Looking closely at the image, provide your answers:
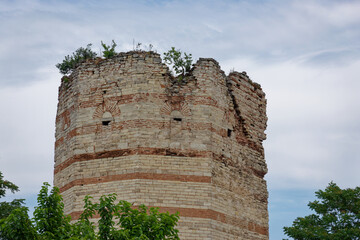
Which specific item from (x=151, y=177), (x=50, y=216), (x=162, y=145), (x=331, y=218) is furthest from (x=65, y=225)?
(x=331, y=218)

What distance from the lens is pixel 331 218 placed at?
2172 cm

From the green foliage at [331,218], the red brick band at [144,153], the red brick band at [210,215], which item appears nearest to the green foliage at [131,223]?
the red brick band at [210,215]

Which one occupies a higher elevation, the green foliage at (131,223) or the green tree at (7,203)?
the green tree at (7,203)

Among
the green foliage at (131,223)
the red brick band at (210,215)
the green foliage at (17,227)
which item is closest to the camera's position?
the green foliage at (17,227)

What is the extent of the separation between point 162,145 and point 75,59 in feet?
14.4

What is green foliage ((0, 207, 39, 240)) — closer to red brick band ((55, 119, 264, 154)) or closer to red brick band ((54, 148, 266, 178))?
red brick band ((54, 148, 266, 178))

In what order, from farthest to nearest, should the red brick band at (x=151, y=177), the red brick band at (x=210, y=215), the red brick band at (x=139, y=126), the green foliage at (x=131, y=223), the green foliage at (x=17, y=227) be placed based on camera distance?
the red brick band at (x=139, y=126) < the red brick band at (x=151, y=177) < the red brick band at (x=210, y=215) < the green foliage at (x=131, y=223) < the green foliage at (x=17, y=227)

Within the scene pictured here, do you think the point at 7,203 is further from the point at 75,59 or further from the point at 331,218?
the point at 331,218

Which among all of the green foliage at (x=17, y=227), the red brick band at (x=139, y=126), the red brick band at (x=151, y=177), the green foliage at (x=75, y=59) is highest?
the green foliage at (x=75, y=59)

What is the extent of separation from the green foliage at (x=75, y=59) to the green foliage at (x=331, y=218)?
10049 millimetres

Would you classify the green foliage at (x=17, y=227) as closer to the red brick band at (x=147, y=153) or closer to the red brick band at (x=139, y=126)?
the red brick band at (x=147, y=153)

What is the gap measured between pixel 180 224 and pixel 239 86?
499 centimetres

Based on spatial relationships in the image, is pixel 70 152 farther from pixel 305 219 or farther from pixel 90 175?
pixel 305 219

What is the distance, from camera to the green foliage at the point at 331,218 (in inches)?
833
